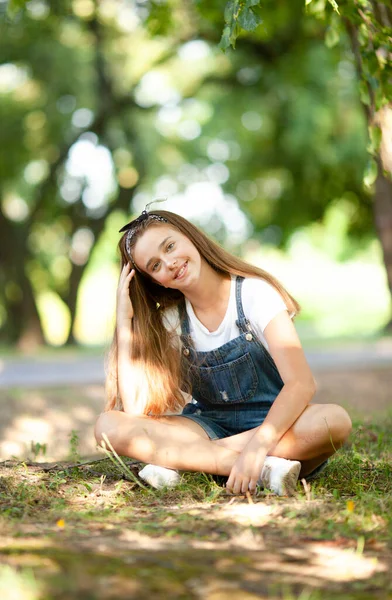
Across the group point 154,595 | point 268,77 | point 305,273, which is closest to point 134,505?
point 154,595

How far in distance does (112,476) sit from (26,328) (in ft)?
46.1

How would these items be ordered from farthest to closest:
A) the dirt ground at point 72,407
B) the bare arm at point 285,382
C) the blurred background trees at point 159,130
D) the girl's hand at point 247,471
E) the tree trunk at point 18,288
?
the tree trunk at point 18,288 → the blurred background trees at point 159,130 → the dirt ground at point 72,407 → the bare arm at point 285,382 → the girl's hand at point 247,471

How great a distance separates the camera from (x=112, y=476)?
3.65 metres

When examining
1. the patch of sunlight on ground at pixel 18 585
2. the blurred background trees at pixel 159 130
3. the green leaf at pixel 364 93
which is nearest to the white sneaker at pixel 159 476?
the patch of sunlight on ground at pixel 18 585

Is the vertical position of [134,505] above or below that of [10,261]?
below

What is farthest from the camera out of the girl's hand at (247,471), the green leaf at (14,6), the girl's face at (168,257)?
the green leaf at (14,6)

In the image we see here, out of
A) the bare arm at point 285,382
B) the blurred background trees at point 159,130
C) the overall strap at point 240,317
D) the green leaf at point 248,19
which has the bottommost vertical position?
the bare arm at point 285,382

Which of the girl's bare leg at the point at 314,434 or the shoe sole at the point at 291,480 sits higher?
the girl's bare leg at the point at 314,434

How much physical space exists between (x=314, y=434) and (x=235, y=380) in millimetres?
455

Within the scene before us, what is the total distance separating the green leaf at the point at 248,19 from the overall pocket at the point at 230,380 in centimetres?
136

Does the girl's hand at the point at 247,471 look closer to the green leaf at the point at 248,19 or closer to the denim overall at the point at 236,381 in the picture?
the denim overall at the point at 236,381

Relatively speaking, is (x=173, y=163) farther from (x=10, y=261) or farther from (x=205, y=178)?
(x=10, y=261)

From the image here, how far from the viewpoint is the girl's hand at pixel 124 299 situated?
150 inches

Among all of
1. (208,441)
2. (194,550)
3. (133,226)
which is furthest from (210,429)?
(194,550)
